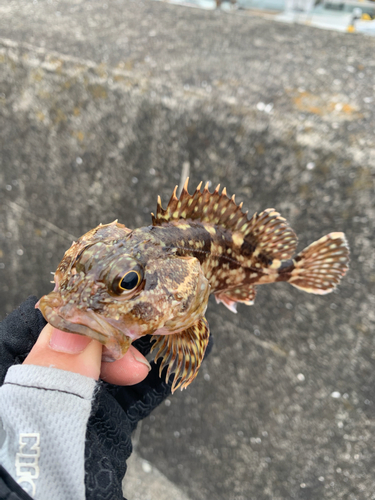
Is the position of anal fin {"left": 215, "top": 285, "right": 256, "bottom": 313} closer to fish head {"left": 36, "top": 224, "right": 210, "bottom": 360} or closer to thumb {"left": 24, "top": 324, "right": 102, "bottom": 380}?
fish head {"left": 36, "top": 224, "right": 210, "bottom": 360}

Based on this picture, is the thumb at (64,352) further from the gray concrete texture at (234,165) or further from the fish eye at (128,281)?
the gray concrete texture at (234,165)

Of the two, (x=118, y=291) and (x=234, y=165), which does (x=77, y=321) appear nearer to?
(x=118, y=291)

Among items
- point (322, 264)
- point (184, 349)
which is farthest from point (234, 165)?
point (184, 349)

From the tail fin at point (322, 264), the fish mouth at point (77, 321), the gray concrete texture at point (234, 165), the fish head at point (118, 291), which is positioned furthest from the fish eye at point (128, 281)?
the gray concrete texture at point (234, 165)

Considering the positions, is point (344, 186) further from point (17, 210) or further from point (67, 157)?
point (17, 210)

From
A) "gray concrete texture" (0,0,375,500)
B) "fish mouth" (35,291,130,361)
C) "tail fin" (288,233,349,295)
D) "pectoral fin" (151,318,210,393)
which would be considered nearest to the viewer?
"fish mouth" (35,291,130,361)

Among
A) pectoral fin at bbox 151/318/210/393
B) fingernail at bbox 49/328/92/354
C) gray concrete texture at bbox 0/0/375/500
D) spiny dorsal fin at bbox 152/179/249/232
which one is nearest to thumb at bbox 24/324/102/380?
fingernail at bbox 49/328/92/354

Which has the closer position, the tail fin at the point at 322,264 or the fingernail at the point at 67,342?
the fingernail at the point at 67,342
